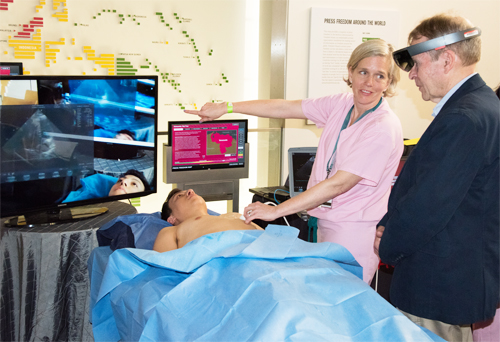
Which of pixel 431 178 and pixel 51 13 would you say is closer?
pixel 431 178

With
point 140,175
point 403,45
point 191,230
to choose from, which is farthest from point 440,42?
point 403,45

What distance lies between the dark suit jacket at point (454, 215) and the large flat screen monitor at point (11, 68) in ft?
10.5

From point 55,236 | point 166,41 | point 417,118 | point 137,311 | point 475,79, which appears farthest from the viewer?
point 417,118

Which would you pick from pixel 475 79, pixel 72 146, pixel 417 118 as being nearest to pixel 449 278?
pixel 475 79

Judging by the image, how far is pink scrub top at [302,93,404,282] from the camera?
1.99 m

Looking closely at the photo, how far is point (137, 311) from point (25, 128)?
1088 mm

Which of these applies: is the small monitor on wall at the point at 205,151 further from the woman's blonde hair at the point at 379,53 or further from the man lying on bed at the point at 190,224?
the woman's blonde hair at the point at 379,53

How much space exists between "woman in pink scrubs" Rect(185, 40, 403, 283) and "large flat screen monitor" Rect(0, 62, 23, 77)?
2.57m

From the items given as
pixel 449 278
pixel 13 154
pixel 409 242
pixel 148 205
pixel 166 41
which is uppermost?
pixel 166 41

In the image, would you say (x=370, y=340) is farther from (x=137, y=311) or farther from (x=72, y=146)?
(x=72, y=146)

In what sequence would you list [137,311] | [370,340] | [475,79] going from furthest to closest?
[137,311]
[475,79]
[370,340]

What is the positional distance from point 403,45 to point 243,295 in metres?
3.26

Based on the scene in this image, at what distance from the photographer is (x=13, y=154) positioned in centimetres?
217

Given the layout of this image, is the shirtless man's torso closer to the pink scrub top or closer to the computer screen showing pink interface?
the pink scrub top
